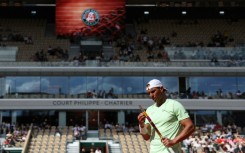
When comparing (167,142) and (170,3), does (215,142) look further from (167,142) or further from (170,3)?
(167,142)

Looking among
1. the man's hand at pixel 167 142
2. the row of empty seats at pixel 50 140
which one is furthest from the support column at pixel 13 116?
the man's hand at pixel 167 142

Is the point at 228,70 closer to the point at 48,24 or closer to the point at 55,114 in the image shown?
the point at 55,114

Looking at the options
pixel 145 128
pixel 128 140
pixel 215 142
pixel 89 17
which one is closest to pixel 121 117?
pixel 128 140

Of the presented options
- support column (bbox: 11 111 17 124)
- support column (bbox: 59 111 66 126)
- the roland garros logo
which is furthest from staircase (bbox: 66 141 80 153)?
the roland garros logo

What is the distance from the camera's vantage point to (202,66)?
40.2 metres

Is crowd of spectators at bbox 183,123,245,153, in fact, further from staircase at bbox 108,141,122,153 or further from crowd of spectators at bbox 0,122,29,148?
crowd of spectators at bbox 0,122,29,148

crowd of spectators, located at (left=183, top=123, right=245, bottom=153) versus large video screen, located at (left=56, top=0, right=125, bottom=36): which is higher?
large video screen, located at (left=56, top=0, right=125, bottom=36)

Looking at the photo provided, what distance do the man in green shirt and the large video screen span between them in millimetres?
40027

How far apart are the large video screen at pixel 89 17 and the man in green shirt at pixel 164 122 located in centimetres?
4003

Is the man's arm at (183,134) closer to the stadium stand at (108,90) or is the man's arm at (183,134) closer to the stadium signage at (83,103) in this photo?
the stadium stand at (108,90)

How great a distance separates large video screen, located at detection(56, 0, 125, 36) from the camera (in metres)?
45.4

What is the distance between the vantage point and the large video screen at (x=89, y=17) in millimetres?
45406

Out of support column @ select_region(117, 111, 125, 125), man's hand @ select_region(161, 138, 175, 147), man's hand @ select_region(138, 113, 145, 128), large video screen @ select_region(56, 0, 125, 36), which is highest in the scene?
large video screen @ select_region(56, 0, 125, 36)

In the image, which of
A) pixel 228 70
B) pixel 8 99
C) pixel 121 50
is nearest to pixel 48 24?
pixel 121 50
